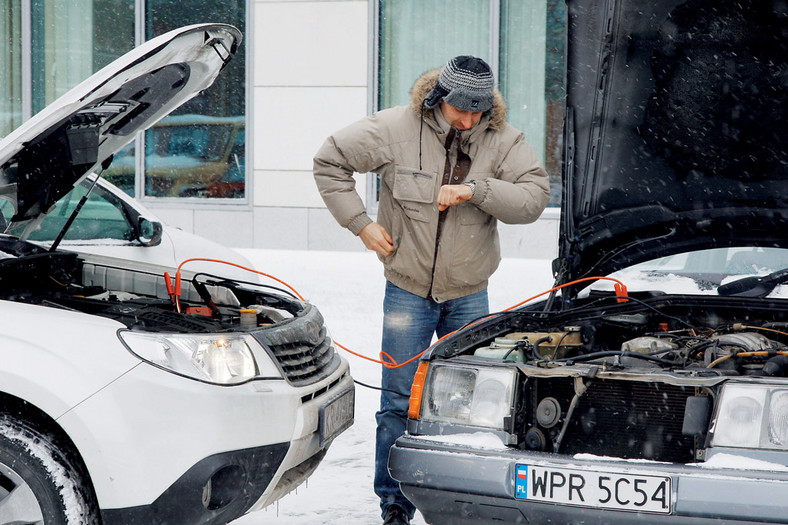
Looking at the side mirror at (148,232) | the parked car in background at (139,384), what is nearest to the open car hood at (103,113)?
the parked car in background at (139,384)

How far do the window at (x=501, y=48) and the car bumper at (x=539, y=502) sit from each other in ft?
22.7

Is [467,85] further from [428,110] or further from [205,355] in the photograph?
[205,355]

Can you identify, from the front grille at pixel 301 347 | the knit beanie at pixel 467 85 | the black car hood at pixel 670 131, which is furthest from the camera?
the knit beanie at pixel 467 85

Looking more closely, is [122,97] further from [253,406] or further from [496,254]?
[496,254]

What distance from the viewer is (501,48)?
9930mm

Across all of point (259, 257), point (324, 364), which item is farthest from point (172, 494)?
point (259, 257)

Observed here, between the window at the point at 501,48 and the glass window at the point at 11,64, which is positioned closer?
the window at the point at 501,48

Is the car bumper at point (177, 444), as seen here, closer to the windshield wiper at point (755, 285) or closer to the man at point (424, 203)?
the man at point (424, 203)

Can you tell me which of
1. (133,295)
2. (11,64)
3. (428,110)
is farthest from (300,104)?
(428,110)

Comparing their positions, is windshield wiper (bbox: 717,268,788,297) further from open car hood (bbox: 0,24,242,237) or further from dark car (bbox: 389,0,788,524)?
open car hood (bbox: 0,24,242,237)

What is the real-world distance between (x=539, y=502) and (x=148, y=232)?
13.3ft

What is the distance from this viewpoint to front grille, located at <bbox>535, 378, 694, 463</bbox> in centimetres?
298

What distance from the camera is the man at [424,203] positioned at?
3912 mm

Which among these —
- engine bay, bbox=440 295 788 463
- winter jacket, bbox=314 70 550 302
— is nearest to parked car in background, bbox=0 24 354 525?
winter jacket, bbox=314 70 550 302
